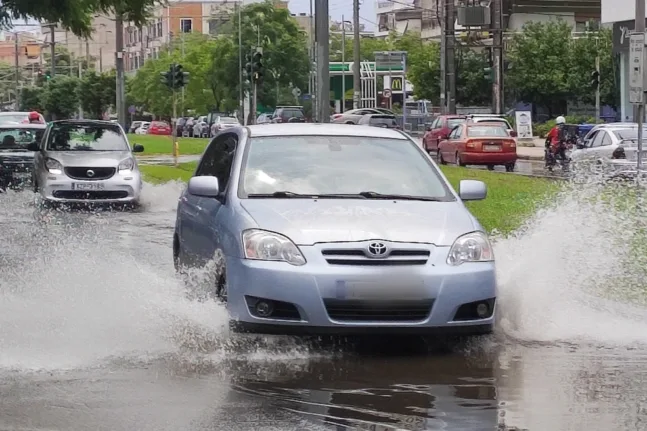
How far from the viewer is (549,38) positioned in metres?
66.1

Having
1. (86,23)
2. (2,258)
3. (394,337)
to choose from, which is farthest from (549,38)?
(394,337)

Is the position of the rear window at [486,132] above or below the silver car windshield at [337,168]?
below

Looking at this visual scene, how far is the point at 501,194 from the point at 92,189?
7.23m

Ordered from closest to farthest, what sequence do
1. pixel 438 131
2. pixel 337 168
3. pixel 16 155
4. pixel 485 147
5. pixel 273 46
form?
1. pixel 337 168
2. pixel 16 155
3. pixel 485 147
4. pixel 438 131
5. pixel 273 46

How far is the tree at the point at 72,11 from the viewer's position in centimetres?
2189

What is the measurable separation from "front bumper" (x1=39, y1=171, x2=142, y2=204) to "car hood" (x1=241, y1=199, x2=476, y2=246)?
43.4ft

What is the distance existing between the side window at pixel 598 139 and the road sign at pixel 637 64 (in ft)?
25.9

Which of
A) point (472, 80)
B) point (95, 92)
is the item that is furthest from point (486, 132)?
point (95, 92)

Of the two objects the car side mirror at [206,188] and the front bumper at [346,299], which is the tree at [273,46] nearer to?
the car side mirror at [206,188]

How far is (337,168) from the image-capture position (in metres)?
9.43

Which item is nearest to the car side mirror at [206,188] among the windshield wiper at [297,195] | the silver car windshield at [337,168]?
the silver car windshield at [337,168]

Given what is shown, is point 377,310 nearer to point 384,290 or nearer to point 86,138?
point 384,290

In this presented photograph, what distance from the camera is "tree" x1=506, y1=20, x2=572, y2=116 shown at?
213 feet

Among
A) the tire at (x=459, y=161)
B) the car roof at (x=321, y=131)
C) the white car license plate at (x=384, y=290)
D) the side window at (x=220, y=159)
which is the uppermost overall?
the car roof at (x=321, y=131)
